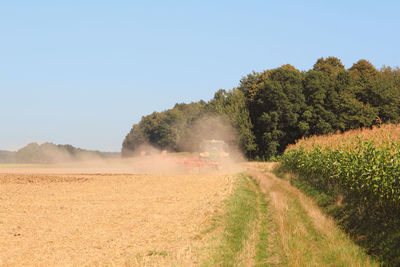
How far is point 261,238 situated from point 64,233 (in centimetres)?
520

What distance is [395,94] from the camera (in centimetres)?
6431

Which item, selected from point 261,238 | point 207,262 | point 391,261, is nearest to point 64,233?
point 207,262

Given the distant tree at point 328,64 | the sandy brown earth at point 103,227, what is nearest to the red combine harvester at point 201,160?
the sandy brown earth at point 103,227

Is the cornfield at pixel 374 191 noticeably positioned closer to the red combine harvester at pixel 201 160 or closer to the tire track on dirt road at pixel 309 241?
the tire track on dirt road at pixel 309 241

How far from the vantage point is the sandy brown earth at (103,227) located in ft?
29.9

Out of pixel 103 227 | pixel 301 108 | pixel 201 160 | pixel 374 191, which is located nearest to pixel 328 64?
pixel 301 108

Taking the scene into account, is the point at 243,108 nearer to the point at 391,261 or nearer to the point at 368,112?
the point at 368,112

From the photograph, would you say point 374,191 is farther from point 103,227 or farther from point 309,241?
point 103,227

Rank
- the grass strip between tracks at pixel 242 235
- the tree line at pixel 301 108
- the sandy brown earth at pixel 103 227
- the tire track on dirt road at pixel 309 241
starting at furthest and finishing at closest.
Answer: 1. the tree line at pixel 301 108
2. the grass strip between tracks at pixel 242 235
3. the tire track on dirt road at pixel 309 241
4. the sandy brown earth at pixel 103 227

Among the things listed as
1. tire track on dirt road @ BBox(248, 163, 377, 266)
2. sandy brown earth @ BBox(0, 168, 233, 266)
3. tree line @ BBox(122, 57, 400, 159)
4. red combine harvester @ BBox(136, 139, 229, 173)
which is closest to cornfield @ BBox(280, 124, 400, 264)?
tire track on dirt road @ BBox(248, 163, 377, 266)

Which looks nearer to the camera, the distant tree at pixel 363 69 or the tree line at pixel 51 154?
the tree line at pixel 51 154

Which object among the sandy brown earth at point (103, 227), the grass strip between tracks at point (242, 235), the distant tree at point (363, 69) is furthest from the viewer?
the distant tree at point (363, 69)

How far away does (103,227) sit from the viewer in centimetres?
1223

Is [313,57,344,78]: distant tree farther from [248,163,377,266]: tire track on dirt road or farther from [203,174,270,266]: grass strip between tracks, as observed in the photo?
[248,163,377,266]: tire track on dirt road
